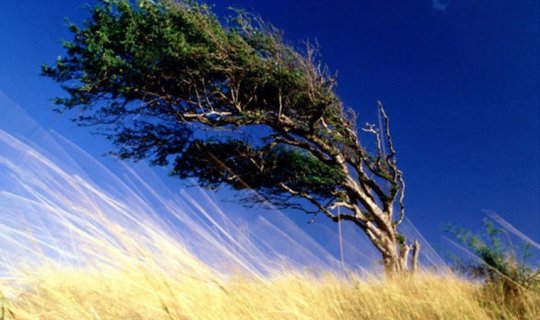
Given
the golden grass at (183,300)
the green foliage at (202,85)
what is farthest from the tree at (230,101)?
the golden grass at (183,300)

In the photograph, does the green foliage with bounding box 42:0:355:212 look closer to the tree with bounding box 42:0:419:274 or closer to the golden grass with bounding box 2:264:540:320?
the tree with bounding box 42:0:419:274

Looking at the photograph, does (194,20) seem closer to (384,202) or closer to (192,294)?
(384,202)

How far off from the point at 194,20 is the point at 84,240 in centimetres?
916

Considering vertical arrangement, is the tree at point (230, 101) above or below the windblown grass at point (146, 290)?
above

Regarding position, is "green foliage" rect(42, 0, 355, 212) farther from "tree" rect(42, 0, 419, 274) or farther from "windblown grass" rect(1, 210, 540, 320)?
"windblown grass" rect(1, 210, 540, 320)

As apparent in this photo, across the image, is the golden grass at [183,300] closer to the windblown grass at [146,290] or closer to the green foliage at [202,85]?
the windblown grass at [146,290]

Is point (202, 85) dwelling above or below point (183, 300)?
above

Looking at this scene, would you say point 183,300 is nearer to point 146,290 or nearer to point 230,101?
point 146,290

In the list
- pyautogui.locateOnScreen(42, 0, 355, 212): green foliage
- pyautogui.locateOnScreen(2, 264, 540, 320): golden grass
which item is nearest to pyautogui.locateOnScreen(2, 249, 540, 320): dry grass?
pyautogui.locateOnScreen(2, 264, 540, 320): golden grass

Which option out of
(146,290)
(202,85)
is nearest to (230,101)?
(202,85)

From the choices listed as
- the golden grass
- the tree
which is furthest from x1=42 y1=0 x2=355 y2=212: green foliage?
the golden grass

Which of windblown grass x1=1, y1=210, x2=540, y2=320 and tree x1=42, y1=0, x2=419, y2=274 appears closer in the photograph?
windblown grass x1=1, y1=210, x2=540, y2=320

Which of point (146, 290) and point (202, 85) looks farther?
point (202, 85)

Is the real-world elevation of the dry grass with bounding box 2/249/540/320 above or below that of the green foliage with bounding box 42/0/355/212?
below
